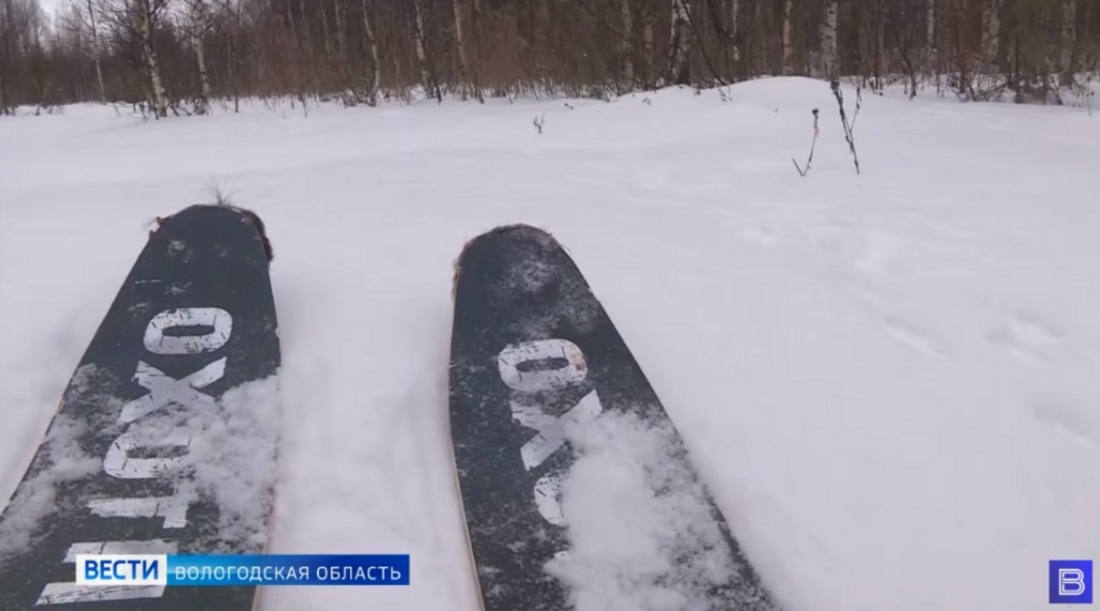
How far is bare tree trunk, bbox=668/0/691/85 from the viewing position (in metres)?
6.34

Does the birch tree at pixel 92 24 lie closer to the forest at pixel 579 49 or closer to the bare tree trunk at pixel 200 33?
the forest at pixel 579 49

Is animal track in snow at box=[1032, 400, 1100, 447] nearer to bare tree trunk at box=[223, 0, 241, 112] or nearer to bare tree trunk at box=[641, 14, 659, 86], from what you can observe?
bare tree trunk at box=[641, 14, 659, 86]

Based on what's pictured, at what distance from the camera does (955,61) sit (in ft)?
20.0

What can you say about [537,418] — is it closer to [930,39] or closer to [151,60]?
[930,39]

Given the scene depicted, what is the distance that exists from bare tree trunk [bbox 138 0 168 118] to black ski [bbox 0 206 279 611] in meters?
7.30

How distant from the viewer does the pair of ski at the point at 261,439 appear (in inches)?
44.4

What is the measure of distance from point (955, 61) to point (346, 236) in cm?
561

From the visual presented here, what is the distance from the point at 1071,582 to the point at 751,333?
0.75 metres

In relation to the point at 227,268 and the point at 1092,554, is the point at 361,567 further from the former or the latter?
the point at 1092,554

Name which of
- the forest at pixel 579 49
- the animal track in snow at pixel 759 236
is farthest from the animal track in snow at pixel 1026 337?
the forest at pixel 579 49

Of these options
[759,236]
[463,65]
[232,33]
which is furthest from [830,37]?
[232,33]

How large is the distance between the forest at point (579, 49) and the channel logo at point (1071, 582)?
494 centimetres

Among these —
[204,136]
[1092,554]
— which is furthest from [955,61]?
[1092,554]

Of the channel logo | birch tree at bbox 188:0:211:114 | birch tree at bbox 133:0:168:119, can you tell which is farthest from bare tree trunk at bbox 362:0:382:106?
the channel logo
